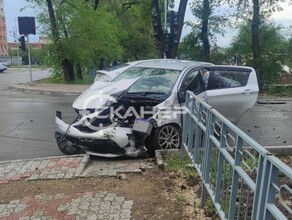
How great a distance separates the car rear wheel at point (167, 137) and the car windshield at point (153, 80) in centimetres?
67

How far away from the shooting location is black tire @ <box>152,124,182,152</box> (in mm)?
6480

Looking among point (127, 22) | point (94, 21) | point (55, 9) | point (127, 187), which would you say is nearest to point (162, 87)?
point (127, 187)

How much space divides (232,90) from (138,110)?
224 centimetres

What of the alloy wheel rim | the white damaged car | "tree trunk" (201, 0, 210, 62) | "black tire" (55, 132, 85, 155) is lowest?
"black tire" (55, 132, 85, 155)

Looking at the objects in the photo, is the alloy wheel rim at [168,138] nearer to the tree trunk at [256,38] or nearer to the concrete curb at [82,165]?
the concrete curb at [82,165]

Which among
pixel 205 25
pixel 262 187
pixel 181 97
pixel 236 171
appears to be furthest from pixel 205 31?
pixel 262 187

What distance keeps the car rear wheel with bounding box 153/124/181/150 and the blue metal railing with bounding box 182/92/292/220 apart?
3.90 ft

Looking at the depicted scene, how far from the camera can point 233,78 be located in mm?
7871

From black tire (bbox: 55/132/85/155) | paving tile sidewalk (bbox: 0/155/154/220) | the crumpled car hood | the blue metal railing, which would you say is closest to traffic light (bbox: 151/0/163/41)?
the crumpled car hood

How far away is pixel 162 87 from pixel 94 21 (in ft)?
56.3

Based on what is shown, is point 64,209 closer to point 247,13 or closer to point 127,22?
point 247,13

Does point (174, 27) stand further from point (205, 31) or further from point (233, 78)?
point (233, 78)

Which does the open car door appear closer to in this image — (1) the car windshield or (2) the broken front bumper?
(1) the car windshield

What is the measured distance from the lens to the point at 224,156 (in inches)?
134
